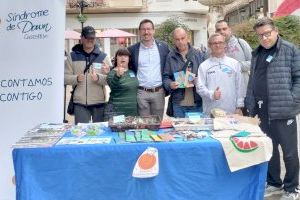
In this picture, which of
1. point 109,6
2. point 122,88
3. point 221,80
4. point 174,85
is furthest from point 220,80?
point 109,6

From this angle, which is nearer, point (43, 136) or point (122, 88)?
point (43, 136)

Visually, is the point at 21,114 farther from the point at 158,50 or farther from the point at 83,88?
the point at 158,50

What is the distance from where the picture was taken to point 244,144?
12.0 feet

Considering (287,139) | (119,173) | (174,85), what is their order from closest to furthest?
(119,173)
(287,139)
(174,85)

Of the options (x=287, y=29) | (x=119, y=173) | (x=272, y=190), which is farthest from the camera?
(x=287, y=29)

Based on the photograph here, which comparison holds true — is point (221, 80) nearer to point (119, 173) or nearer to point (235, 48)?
point (235, 48)

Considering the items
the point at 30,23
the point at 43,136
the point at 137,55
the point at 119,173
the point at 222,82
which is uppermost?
the point at 30,23

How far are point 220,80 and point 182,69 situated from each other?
0.54 m

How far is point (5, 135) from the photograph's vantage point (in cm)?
456

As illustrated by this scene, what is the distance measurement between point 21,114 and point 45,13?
3.17 ft

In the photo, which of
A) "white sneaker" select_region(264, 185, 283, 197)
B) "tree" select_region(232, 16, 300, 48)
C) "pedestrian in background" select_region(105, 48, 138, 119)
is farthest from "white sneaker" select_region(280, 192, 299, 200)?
"tree" select_region(232, 16, 300, 48)

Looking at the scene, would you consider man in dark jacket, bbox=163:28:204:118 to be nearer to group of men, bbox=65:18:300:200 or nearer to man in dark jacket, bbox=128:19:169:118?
group of men, bbox=65:18:300:200

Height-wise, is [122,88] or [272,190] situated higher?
[122,88]

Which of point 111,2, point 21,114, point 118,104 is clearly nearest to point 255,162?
point 118,104
